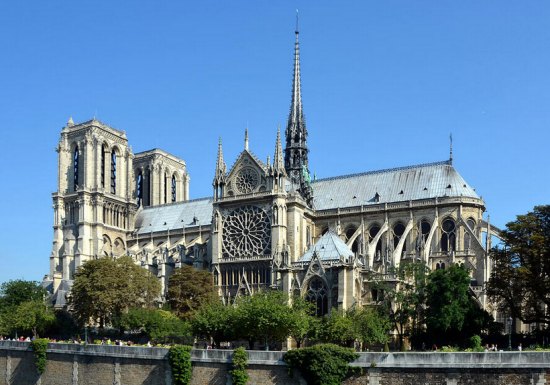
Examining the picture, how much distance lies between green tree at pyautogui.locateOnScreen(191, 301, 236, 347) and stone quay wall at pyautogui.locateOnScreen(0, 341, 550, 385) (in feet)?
30.3

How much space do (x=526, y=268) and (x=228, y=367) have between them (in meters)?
21.0

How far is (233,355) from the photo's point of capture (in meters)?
47.9

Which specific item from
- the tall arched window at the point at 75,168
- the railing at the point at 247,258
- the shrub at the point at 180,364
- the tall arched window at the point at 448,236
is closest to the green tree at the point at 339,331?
the shrub at the point at 180,364

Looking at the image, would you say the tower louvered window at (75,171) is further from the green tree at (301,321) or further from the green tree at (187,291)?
the green tree at (301,321)

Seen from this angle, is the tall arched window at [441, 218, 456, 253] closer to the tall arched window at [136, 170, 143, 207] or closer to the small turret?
the small turret

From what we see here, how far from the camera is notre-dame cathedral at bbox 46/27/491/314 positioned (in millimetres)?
72812

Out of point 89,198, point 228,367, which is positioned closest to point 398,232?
point 89,198

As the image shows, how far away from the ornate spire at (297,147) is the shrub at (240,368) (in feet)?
147

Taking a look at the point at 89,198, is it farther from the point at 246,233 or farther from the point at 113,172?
the point at 246,233

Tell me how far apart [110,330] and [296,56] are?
4188 centimetres

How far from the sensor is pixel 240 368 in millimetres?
47250

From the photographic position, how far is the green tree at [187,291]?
76.8 metres

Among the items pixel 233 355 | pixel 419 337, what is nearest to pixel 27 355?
pixel 233 355

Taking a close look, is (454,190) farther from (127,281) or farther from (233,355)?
(233,355)
